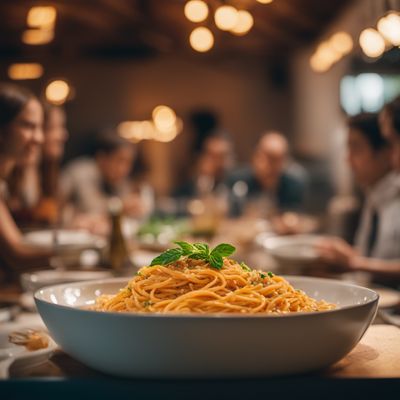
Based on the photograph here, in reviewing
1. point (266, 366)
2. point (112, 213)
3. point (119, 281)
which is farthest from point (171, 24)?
point (266, 366)

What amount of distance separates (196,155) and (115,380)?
935cm

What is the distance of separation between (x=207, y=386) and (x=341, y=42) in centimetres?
505

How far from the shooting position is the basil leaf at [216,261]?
4.10 feet

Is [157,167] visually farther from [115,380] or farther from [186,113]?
[115,380]

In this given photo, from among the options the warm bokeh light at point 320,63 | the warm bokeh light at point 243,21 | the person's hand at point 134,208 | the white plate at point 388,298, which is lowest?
the white plate at point 388,298

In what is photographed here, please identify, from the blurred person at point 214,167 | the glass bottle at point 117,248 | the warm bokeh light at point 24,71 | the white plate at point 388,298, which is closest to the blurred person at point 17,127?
the glass bottle at point 117,248

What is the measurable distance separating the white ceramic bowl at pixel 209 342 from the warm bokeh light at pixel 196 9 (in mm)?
2410

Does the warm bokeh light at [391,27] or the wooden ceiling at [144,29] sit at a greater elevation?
the wooden ceiling at [144,29]

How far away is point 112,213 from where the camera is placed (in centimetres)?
248

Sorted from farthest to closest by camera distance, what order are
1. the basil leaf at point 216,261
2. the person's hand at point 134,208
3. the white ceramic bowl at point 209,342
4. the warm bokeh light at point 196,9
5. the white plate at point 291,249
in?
the person's hand at point 134,208
the warm bokeh light at point 196,9
the white plate at point 291,249
the basil leaf at point 216,261
the white ceramic bowl at point 209,342

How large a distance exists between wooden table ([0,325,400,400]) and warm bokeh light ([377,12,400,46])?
190 cm

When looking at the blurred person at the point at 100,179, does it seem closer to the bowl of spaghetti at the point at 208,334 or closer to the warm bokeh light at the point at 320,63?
the warm bokeh light at the point at 320,63

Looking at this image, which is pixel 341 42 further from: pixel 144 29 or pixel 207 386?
pixel 207 386

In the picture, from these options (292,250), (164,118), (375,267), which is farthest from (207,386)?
(164,118)
